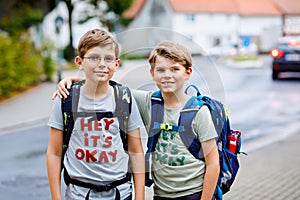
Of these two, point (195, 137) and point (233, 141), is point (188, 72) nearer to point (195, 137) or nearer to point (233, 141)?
point (195, 137)

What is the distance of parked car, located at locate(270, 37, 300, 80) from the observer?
2002 cm

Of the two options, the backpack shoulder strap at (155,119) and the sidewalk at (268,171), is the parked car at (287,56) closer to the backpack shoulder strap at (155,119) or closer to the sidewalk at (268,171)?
the sidewalk at (268,171)

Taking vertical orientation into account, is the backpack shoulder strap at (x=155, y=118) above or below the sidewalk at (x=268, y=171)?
above

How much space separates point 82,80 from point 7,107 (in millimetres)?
12185

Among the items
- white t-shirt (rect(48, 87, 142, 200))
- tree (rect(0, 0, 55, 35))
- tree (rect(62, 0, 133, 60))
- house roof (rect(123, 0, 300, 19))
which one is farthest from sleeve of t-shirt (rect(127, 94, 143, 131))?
house roof (rect(123, 0, 300, 19))

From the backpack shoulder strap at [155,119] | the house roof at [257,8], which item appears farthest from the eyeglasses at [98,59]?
the house roof at [257,8]

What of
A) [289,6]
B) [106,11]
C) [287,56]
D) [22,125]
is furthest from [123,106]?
[289,6]

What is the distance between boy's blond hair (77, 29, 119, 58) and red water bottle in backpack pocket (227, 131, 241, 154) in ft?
2.46

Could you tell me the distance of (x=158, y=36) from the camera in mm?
3230

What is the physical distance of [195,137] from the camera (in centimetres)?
276

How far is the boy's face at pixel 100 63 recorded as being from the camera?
2695mm

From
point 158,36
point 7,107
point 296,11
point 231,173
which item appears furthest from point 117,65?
point 296,11

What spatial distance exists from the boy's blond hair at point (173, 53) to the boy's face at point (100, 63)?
21 centimetres

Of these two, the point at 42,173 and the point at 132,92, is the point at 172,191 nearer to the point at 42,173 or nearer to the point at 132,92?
the point at 132,92
